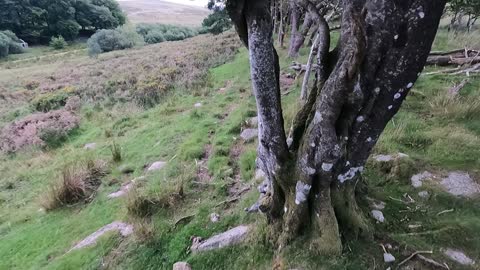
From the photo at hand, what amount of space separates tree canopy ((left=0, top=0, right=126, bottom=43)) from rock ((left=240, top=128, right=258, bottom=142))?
56.7 meters

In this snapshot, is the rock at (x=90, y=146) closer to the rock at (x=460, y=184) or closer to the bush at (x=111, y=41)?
the rock at (x=460, y=184)

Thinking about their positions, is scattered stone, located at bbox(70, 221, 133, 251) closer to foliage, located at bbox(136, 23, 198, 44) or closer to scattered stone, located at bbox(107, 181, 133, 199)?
scattered stone, located at bbox(107, 181, 133, 199)

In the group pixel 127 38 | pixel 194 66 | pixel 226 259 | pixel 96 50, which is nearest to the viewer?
pixel 226 259

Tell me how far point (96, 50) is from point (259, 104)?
127 feet

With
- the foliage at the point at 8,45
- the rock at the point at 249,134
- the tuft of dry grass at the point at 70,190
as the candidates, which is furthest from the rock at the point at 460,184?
the foliage at the point at 8,45

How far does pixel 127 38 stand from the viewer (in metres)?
40.7

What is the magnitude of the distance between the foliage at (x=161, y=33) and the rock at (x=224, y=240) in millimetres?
47608

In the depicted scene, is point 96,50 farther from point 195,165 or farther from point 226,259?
point 226,259

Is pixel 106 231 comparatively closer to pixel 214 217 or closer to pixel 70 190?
pixel 214 217

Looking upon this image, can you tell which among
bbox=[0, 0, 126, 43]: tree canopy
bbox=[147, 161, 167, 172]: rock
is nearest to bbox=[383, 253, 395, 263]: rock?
bbox=[147, 161, 167, 172]: rock

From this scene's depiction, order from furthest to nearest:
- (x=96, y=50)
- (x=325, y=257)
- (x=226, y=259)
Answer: (x=96, y=50) → (x=226, y=259) → (x=325, y=257)

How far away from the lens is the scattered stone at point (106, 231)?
153 inches

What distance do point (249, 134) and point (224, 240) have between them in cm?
294

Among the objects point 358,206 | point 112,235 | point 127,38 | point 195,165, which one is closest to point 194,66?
point 195,165
